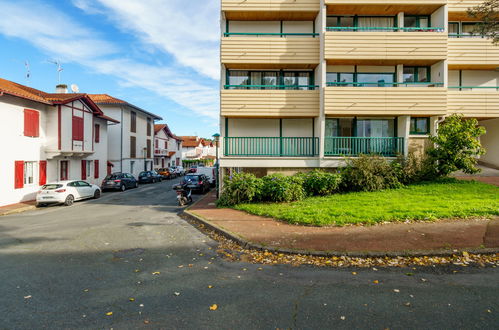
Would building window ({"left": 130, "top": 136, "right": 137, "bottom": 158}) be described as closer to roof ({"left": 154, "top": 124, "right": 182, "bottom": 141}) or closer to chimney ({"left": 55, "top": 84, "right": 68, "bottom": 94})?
chimney ({"left": 55, "top": 84, "right": 68, "bottom": 94})

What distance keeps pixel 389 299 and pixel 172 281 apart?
387 cm

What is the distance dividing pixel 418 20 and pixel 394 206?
38.7 feet

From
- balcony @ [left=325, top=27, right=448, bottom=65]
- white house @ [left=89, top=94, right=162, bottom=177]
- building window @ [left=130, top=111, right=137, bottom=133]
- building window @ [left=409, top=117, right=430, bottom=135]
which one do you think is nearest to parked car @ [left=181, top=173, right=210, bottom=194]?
white house @ [left=89, top=94, right=162, bottom=177]

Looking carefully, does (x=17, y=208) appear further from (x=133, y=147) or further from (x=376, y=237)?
(x=133, y=147)

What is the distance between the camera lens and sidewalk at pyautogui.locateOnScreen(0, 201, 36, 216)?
559 inches

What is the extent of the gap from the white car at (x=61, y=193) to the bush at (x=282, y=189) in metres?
12.5

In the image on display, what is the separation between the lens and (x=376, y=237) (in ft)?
23.9

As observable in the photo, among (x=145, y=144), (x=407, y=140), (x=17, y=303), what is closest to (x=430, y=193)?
(x=407, y=140)

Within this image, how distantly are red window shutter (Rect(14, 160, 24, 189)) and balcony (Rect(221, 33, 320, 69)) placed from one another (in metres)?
14.2

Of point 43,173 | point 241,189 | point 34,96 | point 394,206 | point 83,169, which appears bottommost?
point 394,206

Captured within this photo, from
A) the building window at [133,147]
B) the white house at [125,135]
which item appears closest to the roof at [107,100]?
the white house at [125,135]

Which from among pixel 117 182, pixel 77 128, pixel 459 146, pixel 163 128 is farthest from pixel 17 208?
pixel 163 128

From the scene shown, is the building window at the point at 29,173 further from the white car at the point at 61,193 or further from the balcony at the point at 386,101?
the balcony at the point at 386,101

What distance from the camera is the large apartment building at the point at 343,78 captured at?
1361 cm
